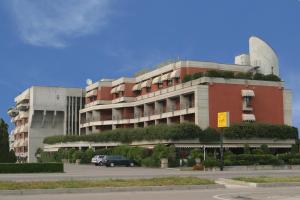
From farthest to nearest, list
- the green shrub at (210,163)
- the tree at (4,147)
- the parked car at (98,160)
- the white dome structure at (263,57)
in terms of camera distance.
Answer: the white dome structure at (263,57) → the parked car at (98,160) → the tree at (4,147) → the green shrub at (210,163)

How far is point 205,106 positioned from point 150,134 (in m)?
7.97

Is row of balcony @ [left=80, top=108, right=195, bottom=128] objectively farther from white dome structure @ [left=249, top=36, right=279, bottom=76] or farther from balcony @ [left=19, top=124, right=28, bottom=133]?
white dome structure @ [left=249, top=36, right=279, bottom=76]

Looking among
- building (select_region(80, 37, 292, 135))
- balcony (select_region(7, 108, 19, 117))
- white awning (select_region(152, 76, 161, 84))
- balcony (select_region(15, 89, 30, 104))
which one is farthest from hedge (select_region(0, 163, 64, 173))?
balcony (select_region(7, 108, 19, 117))

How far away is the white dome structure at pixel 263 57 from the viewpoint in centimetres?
8225

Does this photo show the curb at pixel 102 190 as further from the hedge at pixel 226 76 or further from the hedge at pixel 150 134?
the hedge at pixel 226 76

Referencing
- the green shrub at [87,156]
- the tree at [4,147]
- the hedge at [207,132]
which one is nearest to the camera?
the tree at [4,147]

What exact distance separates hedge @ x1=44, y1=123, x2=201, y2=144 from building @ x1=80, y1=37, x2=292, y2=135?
3.60m

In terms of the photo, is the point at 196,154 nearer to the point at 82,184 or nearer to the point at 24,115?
the point at 82,184

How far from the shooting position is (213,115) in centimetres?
6562

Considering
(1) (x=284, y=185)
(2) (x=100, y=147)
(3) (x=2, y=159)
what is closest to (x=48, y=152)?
(2) (x=100, y=147)

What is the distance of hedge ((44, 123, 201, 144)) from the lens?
200ft

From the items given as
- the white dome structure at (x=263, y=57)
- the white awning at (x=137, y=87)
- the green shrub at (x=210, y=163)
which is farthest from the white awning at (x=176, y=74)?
the green shrub at (x=210, y=163)

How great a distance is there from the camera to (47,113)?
107938 mm

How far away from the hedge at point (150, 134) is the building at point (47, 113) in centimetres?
2133
